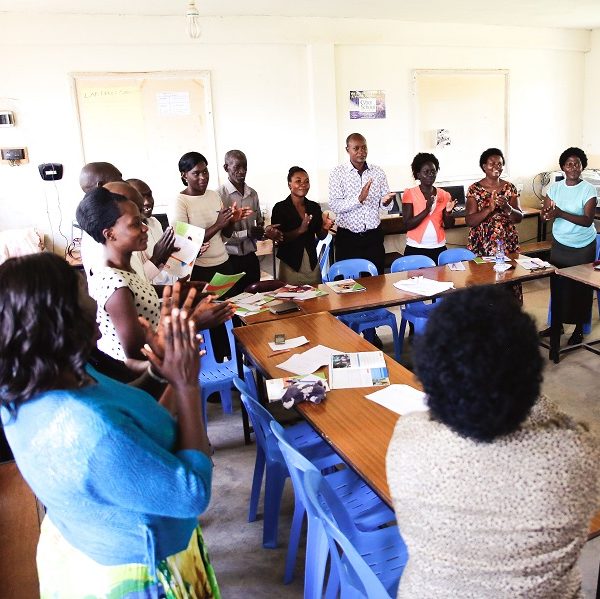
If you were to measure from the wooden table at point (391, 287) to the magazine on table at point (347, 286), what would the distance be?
4cm

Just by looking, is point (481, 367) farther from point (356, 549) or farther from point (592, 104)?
point (592, 104)

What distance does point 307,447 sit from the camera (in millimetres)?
2535

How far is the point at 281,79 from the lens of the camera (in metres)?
6.20

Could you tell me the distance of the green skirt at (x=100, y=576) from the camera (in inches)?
50.5

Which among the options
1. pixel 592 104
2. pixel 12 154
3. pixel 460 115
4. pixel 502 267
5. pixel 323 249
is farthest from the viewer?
pixel 592 104

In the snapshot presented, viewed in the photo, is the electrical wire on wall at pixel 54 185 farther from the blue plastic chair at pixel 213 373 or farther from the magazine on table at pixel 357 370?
the magazine on table at pixel 357 370

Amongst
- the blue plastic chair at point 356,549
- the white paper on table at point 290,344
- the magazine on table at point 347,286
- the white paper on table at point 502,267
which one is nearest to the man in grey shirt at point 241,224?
the magazine on table at point 347,286

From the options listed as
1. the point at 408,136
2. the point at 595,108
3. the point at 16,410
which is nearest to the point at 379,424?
the point at 16,410

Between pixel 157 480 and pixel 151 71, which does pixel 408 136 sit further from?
pixel 157 480

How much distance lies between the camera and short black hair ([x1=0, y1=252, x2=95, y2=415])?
3.53ft

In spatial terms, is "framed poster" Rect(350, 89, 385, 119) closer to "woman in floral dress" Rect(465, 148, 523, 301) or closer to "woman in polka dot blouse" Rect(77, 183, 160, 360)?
"woman in floral dress" Rect(465, 148, 523, 301)

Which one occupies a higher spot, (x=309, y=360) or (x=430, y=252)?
(x=430, y=252)

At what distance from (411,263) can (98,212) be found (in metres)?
2.97

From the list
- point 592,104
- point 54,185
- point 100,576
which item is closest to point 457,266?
point 100,576
